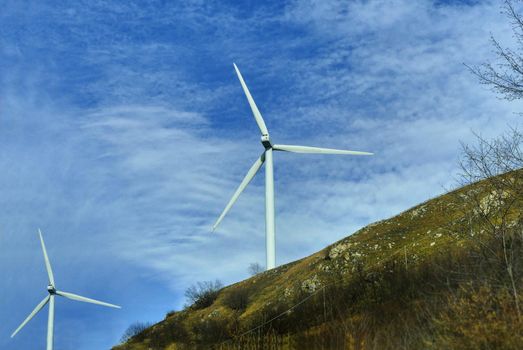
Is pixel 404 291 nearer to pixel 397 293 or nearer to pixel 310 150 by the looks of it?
pixel 397 293

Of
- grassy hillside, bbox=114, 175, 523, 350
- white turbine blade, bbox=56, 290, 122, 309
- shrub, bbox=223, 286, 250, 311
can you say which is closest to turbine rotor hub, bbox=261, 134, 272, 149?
grassy hillside, bbox=114, 175, 523, 350

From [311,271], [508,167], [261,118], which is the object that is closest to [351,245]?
[311,271]

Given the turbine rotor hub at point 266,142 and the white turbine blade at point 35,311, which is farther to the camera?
the white turbine blade at point 35,311

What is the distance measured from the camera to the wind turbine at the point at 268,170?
175 ft

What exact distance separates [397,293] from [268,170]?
3355cm

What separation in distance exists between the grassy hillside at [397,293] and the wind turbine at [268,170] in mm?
3101

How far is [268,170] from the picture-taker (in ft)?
179

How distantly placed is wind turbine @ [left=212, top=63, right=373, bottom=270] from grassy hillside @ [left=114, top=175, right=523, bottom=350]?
310 centimetres

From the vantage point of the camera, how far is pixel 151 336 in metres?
54.6

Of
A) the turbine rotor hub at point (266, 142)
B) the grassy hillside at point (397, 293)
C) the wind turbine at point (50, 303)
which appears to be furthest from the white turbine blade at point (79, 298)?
the turbine rotor hub at point (266, 142)

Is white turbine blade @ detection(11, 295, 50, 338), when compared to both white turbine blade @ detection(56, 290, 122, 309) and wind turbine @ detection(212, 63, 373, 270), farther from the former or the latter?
wind turbine @ detection(212, 63, 373, 270)

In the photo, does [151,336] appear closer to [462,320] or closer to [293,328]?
[293,328]

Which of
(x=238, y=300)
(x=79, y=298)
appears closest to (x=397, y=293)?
(x=238, y=300)

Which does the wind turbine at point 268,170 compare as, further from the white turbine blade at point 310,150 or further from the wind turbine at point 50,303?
the wind turbine at point 50,303
